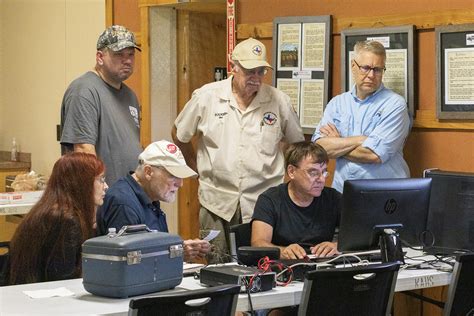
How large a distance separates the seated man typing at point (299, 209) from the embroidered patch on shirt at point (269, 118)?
682mm

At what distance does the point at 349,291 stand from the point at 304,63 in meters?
2.85

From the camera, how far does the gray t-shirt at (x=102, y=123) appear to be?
4984mm

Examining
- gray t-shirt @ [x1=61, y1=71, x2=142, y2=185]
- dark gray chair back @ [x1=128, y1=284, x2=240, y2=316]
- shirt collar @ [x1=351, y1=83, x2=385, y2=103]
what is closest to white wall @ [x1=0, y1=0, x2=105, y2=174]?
gray t-shirt @ [x1=61, y1=71, x2=142, y2=185]

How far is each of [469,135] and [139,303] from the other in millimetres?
2858

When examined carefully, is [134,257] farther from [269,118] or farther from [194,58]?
[194,58]

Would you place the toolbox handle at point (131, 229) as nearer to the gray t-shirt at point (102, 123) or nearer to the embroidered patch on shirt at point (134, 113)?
the gray t-shirt at point (102, 123)

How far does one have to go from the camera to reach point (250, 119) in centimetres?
527

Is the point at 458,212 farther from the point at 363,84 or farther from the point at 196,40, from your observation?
the point at 196,40

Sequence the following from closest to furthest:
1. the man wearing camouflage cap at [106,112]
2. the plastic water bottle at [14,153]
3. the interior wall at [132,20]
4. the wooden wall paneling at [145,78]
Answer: the man wearing camouflage cap at [106,112], the wooden wall paneling at [145,78], the interior wall at [132,20], the plastic water bottle at [14,153]

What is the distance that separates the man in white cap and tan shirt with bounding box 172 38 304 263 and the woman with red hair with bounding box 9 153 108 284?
4.88 feet

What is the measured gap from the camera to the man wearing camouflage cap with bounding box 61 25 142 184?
498 centimetres

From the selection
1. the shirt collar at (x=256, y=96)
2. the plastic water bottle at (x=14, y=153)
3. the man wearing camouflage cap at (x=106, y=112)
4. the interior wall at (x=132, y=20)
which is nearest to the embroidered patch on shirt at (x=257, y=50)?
the shirt collar at (x=256, y=96)

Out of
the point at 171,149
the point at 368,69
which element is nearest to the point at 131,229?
the point at 171,149

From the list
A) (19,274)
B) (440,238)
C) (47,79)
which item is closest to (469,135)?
(440,238)
